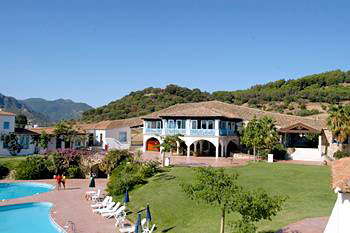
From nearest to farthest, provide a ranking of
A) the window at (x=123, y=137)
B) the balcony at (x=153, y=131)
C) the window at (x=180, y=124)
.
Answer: the window at (x=180, y=124) → the balcony at (x=153, y=131) → the window at (x=123, y=137)

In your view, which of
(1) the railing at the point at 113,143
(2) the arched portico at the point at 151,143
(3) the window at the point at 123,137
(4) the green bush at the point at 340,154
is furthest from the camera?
(3) the window at the point at 123,137

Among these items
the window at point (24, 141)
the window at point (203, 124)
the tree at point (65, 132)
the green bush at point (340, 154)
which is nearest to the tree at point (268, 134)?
the green bush at point (340, 154)

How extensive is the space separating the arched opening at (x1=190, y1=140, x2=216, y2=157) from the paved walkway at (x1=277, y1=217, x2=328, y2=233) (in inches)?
1128

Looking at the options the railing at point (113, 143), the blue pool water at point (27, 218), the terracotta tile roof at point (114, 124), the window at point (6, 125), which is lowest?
the blue pool water at point (27, 218)

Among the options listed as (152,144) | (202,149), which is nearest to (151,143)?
(152,144)

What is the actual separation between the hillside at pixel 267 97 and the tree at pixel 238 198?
6400 centimetres

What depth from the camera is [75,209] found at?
2412 centimetres

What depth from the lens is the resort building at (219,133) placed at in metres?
40.7

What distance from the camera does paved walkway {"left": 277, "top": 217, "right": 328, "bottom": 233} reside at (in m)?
14.4

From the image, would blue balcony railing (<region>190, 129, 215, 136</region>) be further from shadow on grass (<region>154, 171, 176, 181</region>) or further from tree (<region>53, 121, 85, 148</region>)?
tree (<region>53, 121, 85, 148</region>)

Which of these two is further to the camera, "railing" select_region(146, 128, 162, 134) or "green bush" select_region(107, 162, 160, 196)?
"railing" select_region(146, 128, 162, 134)

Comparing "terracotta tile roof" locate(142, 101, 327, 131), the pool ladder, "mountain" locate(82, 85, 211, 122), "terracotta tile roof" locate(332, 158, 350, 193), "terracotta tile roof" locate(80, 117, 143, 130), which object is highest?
"mountain" locate(82, 85, 211, 122)

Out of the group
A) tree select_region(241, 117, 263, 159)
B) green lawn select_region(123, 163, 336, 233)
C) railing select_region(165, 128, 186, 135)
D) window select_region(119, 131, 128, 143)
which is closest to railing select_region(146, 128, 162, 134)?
railing select_region(165, 128, 186, 135)

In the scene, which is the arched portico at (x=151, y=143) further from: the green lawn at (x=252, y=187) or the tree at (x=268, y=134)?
the green lawn at (x=252, y=187)
